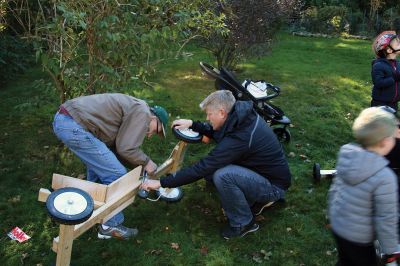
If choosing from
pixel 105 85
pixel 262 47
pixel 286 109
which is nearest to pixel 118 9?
pixel 105 85

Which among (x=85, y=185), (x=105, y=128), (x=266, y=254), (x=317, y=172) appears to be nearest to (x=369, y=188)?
(x=266, y=254)

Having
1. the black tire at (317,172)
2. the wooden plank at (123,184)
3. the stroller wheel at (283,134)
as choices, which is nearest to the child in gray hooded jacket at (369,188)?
the wooden plank at (123,184)

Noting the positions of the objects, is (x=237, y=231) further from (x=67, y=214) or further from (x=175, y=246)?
(x=67, y=214)

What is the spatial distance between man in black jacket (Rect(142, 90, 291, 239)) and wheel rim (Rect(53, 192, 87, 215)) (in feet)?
2.75

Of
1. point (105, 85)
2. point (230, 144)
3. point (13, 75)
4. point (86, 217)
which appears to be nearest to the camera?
point (86, 217)

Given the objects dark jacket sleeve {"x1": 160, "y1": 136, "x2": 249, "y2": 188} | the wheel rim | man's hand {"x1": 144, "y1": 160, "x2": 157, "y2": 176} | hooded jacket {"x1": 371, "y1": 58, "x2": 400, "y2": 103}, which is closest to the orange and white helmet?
hooded jacket {"x1": 371, "y1": 58, "x2": 400, "y2": 103}

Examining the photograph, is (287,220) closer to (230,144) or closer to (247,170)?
(247,170)

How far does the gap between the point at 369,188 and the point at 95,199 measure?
2062 millimetres

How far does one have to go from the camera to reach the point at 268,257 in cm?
393

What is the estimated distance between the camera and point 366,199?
2744 mm

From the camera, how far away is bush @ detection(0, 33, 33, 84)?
8.05 metres

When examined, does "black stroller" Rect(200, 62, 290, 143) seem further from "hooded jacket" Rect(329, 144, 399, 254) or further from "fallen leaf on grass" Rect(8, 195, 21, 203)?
"hooded jacket" Rect(329, 144, 399, 254)

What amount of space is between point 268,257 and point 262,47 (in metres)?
6.13

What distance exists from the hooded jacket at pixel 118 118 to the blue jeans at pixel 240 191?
779mm
